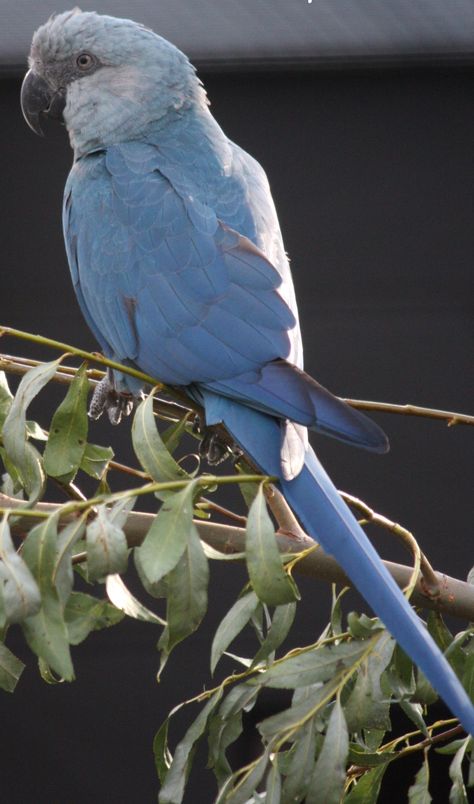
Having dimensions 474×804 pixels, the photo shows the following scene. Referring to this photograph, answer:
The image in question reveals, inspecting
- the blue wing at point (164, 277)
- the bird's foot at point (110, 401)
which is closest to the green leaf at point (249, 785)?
the blue wing at point (164, 277)

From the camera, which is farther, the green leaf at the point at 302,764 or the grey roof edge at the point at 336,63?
the grey roof edge at the point at 336,63

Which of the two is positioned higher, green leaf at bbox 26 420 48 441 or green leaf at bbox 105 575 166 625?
green leaf at bbox 105 575 166 625

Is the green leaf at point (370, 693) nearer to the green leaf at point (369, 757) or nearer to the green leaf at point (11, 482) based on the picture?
the green leaf at point (369, 757)

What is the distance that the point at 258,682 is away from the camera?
72cm

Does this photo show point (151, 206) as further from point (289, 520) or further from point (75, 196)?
point (289, 520)

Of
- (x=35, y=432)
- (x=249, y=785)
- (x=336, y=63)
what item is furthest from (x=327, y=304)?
(x=249, y=785)

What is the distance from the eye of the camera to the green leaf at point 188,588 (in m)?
0.66

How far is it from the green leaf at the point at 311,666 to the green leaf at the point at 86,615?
12 cm

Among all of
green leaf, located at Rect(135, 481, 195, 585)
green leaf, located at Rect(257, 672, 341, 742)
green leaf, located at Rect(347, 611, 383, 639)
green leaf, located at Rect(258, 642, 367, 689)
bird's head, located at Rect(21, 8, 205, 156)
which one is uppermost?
bird's head, located at Rect(21, 8, 205, 156)

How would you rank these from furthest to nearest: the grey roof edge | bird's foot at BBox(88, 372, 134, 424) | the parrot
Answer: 1. the grey roof edge
2. bird's foot at BBox(88, 372, 134, 424)
3. the parrot

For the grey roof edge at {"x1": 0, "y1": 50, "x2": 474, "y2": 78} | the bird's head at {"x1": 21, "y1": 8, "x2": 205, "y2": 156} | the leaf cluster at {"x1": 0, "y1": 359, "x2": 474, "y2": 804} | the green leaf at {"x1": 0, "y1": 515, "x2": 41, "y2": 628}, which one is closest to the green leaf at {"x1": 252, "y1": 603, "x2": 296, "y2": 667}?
the leaf cluster at {"x1": 0, "y1": 359, "x2": 474, "y2": 804}

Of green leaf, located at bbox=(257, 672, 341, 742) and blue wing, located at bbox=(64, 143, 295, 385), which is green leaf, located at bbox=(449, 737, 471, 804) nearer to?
green leaf, located at bbox=(257, 672, 341, 742)

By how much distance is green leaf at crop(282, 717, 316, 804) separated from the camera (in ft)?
2.34

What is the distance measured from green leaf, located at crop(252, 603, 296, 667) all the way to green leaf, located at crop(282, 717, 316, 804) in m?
0.07
